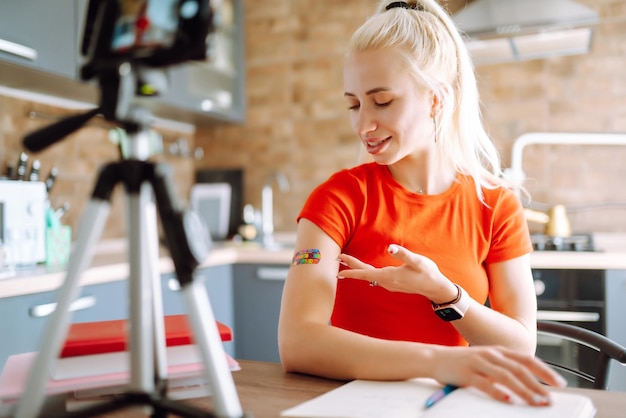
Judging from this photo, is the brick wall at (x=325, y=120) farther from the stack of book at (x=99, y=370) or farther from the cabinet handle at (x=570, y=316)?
the stack of book at (x=99, y=370)

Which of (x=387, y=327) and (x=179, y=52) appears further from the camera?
(x=387, y=327)

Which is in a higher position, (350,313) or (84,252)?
(84,252)

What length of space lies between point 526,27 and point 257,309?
1.64 m

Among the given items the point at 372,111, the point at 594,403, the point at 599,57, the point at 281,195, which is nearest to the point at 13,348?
the point at 372,111

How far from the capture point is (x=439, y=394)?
2.45 ft

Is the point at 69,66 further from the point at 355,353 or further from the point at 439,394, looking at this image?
the point at 439,394

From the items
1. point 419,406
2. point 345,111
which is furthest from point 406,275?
point 345,111

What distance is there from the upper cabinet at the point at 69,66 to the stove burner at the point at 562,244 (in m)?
1.46

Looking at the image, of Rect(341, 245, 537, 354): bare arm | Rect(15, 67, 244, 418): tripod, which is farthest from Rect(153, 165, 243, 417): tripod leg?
Rect(341, 245, 537, 354): bare arm

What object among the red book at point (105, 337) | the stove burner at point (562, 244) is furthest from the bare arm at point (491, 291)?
the stove burner at point (562, 244)

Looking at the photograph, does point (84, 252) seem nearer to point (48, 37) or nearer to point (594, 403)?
point (594, 403)

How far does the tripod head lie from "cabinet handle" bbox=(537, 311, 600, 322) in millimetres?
1980

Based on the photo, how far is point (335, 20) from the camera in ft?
10.7

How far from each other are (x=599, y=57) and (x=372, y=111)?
2.05 metres
